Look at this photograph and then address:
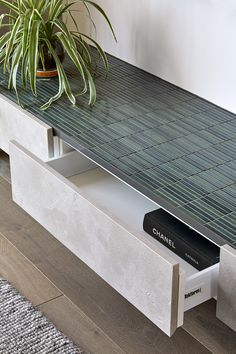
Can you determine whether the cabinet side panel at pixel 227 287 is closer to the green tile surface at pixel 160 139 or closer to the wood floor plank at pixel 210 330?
the green tile surface at pixel 160 139

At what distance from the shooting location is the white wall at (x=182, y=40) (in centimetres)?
174

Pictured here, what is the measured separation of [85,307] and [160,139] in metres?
0.45

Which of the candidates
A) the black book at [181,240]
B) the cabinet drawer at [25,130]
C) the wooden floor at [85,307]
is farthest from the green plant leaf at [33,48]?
the black book at [181,240]

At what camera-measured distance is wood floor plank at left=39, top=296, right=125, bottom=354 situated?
57.6 inches

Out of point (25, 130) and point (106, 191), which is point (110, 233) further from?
point (25, 130)

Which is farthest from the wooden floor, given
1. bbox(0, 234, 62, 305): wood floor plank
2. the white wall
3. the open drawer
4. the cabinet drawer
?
the white wall

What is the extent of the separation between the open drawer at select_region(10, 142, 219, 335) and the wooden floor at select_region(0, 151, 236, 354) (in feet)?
0.46

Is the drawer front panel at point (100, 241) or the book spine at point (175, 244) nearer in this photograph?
the drawer front panel at point (100, 241)

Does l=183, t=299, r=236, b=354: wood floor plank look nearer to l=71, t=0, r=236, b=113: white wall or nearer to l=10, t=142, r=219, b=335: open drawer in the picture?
l=10, t=142, r=219, b=335: open drawer

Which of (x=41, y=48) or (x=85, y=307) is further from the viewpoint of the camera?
(x=41, y=48)

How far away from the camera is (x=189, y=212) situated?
135 centimetres

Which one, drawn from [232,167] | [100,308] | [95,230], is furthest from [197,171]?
[100,308]

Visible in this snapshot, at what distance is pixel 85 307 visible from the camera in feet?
5.19

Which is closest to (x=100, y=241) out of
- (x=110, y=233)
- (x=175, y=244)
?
(x=110, y=233)
